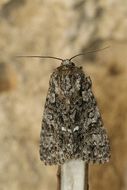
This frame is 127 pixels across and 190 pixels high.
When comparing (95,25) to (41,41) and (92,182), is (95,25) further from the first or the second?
(92,182)

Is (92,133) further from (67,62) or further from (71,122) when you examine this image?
(67,62)

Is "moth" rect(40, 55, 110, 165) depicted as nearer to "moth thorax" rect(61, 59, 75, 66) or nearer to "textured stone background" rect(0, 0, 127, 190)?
"moth thorax" rect(61, 59, 75, 66)

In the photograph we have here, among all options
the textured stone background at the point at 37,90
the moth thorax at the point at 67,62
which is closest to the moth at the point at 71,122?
the moth thorax at the point at 67,62

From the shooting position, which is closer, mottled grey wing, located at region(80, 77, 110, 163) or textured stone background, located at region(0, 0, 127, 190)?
mottled grey wing, located at region(80, 77, 110, 163)

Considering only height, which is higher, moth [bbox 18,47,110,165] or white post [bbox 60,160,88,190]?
moth [bbox 18,47,110,165]

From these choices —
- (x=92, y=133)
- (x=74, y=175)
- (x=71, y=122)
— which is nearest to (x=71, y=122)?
(x=71, y=122)

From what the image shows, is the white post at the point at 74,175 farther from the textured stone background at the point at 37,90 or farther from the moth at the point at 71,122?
the textured stone background at the point at 37,90

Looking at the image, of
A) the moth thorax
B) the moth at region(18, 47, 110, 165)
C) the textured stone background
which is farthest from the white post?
the moth thorax
